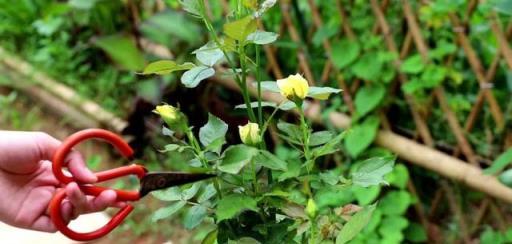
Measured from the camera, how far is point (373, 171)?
0.91 metres

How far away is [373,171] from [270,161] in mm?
130

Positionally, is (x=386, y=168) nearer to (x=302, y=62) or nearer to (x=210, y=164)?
(x=210, y=164)

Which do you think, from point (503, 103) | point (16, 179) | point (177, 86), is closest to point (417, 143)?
point (503, 103)

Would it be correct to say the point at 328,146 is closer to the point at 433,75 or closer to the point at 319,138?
the point at 319,138

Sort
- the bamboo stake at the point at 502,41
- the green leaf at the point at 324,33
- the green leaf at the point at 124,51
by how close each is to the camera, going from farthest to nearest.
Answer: the green leaf at the point at 124,51 < the green leaf at the point at 324,33 < the bamboo stake at the point at 502,41

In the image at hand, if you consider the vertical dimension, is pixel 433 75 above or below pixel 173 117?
below

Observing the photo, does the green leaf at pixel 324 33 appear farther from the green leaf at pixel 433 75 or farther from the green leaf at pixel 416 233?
the green leaf at pixel 416 233

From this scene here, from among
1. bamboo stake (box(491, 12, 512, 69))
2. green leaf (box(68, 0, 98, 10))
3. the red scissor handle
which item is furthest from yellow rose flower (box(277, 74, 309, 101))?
green leaf (box(68, 0, 98, 10))

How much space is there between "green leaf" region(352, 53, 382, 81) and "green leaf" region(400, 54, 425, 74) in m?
0.08

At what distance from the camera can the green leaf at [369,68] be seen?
222 centimetres

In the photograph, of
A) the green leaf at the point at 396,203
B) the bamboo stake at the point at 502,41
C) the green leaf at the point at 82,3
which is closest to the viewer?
the bamboo stake at the point at 502,41

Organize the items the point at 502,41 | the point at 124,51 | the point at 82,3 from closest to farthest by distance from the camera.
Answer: the point at 502,41 → the point at 124,51 → the point at 82,3

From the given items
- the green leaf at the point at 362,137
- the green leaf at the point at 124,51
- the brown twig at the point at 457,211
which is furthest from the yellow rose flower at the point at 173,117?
the green leaf at the point at 124,51

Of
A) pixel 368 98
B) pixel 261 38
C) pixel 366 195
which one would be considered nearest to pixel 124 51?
pixel 368 98
